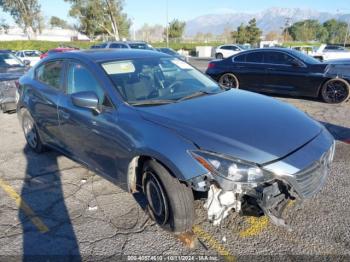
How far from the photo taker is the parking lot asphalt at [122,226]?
2.76 m

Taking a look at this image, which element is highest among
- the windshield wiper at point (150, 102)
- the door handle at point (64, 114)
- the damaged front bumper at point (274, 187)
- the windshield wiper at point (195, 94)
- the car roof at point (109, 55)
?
the car roof at point (109, 55)

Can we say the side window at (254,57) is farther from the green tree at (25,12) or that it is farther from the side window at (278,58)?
the green tree at (25,12)

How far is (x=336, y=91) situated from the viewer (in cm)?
819

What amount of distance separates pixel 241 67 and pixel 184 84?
20.6 ft

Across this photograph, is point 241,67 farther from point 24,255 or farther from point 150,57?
point 24,255

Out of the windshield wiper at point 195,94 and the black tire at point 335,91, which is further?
the black tire at point 335,91

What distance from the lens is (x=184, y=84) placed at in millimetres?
3771

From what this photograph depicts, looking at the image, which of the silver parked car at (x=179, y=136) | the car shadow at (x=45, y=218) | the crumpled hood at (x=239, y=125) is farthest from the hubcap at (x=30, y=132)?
the crumpled hood at (x=239, y=125)

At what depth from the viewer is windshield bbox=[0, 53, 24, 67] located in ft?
29.3

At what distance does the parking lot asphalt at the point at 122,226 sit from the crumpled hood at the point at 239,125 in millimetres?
812

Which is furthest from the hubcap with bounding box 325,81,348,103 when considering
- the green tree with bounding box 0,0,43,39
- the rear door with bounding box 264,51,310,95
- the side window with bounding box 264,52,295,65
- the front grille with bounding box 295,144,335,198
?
the green tree with bounding box 0,0,43,39

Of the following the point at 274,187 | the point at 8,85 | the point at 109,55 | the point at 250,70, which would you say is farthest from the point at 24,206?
the point at 250,70

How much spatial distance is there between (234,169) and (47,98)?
9.35 ft

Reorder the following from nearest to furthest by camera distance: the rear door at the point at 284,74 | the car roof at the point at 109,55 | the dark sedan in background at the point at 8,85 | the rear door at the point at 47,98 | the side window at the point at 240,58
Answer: the car roof at the point at 109,55
the rear door at the point at 47,98
the dark sedan in background at the point at 8,85
the rear door at the point at 284,74
the side window at the point at 240,58
